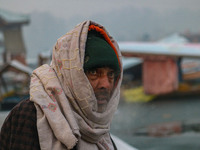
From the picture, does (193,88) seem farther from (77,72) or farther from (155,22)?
(77,72)

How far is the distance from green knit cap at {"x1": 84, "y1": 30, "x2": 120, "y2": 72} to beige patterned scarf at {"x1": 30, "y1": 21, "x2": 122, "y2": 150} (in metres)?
0.04

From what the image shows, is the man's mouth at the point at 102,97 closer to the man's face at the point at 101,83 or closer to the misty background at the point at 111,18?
the man's face at the point at 101,83

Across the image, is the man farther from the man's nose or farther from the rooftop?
the rooftop

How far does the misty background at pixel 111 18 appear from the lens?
10.5 meters

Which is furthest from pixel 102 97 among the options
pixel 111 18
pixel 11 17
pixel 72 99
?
pixel 111 18

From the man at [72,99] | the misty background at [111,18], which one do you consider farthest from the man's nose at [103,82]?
the misty background at [111,18]

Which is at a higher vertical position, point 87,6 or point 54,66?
point 54,66

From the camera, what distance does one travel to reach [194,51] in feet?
28.6

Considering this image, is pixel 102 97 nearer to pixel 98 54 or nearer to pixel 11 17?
pixel 98 54

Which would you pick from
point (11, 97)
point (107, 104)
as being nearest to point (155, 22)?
point (11, 97)

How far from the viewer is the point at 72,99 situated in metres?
1.28

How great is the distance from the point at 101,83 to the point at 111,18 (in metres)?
11.2

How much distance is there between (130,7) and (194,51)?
4.55 m

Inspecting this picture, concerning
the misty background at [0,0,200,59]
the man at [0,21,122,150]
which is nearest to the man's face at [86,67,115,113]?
the man at [0,21,122,150]
